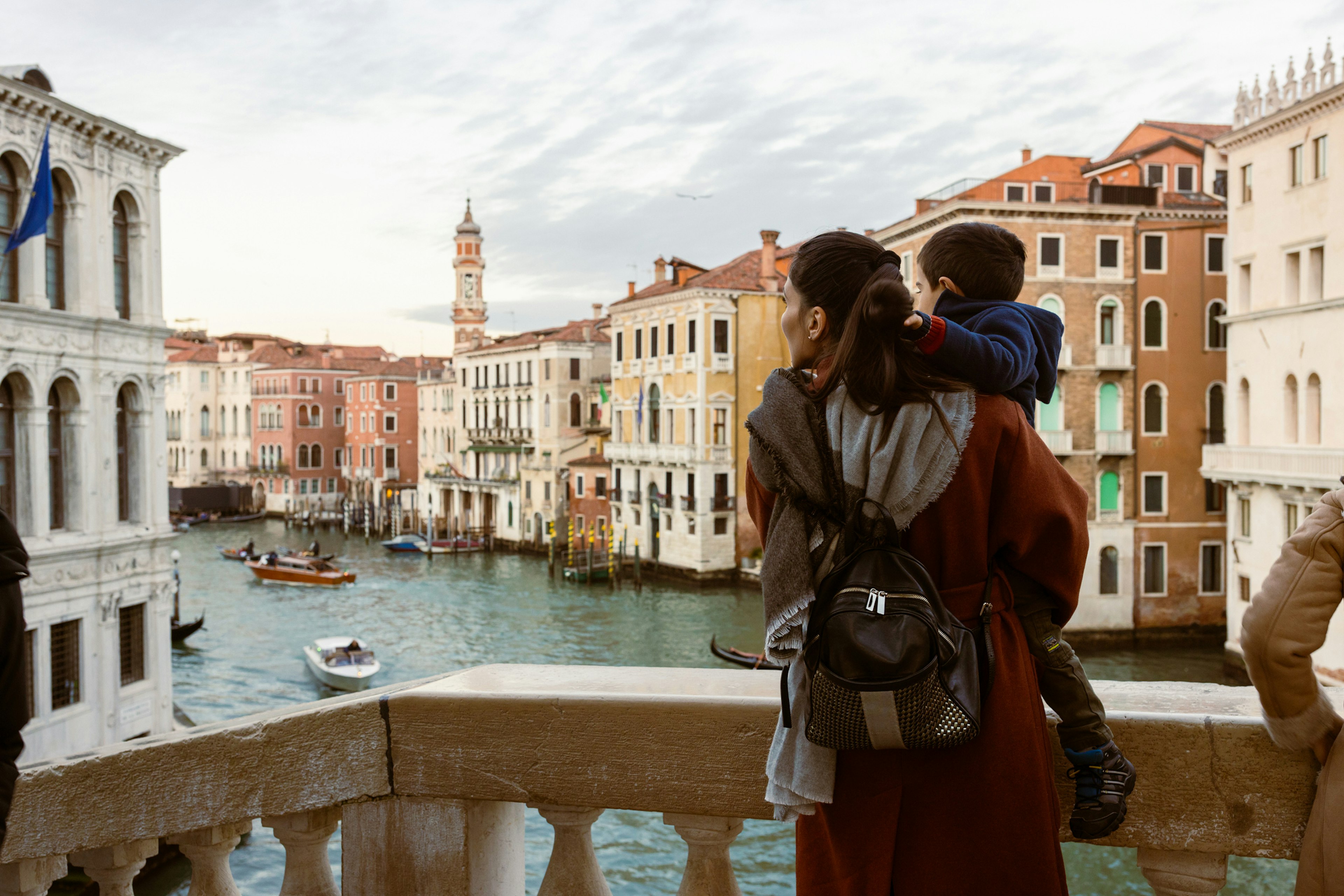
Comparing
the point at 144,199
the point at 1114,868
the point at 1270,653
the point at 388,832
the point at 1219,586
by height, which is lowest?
the point at 1114,868

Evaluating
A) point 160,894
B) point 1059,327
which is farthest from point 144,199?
point 1059,327

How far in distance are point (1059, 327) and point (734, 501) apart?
1115 inches

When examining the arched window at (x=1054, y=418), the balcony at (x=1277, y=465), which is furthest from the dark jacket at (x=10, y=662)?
the arched window at (x=1054, y=418)

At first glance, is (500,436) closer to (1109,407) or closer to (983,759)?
(1109,407)

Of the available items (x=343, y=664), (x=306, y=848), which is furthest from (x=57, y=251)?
(x=306, y=848)

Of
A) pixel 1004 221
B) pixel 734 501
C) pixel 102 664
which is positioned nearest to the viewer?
pixel 102 664

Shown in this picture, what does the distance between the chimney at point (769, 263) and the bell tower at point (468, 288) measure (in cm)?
2625

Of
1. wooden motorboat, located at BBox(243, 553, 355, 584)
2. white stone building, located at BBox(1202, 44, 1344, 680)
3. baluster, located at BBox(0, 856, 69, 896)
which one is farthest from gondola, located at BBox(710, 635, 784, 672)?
baluster, located at BBox(0, 856, 69, 896)

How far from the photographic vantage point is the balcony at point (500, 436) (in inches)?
1563

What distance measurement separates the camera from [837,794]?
136 cm

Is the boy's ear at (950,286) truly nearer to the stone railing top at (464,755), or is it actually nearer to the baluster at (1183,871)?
the stone railing top at (464,755)

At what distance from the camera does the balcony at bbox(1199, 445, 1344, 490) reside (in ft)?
48.9

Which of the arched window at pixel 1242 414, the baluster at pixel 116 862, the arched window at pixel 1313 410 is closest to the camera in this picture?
the baluster at pixel 116 862

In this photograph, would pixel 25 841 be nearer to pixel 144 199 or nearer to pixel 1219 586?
pixel 144 199
